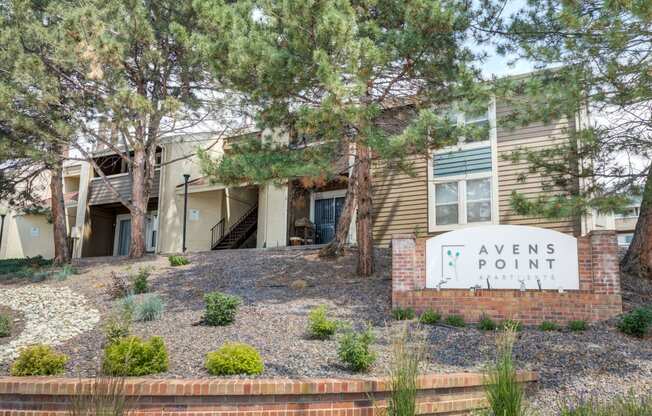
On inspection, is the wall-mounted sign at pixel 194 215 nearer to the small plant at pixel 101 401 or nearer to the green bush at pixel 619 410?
the small plant at pixel 101 401

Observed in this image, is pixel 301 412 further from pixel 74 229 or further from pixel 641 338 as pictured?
pixel 74 229

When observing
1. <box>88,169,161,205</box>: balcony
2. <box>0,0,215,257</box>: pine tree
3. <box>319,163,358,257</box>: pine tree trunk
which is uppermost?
<box>0,0,215,257</box>: pine tree

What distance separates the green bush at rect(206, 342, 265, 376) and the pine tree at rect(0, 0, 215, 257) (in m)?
8.07

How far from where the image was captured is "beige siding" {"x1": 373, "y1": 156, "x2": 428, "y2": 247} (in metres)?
15.0

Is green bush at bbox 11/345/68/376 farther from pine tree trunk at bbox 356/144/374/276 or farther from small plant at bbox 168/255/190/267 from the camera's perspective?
small plant at bbox 168/255/190/267

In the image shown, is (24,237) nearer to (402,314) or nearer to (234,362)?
(402,314)

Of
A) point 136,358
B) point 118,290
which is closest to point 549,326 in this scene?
point 136,358

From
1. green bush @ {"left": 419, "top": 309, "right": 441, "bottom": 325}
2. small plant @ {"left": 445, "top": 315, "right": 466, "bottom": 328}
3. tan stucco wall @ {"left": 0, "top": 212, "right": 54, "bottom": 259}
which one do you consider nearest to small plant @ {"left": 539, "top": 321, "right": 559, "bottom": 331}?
small plant @ {"left": 445, "top": 315, "right": 466, "bottom": 328}

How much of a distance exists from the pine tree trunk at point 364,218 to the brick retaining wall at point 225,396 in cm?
555

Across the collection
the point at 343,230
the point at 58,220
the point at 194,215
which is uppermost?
the point at 194,215

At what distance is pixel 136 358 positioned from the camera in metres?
5.57

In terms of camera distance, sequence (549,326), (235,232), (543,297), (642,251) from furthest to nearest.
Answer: (235,232)
(642,251)
(543,297)
(549,326)

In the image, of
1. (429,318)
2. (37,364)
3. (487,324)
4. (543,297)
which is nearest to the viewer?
(37,364)

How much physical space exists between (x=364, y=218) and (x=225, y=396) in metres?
6.42
